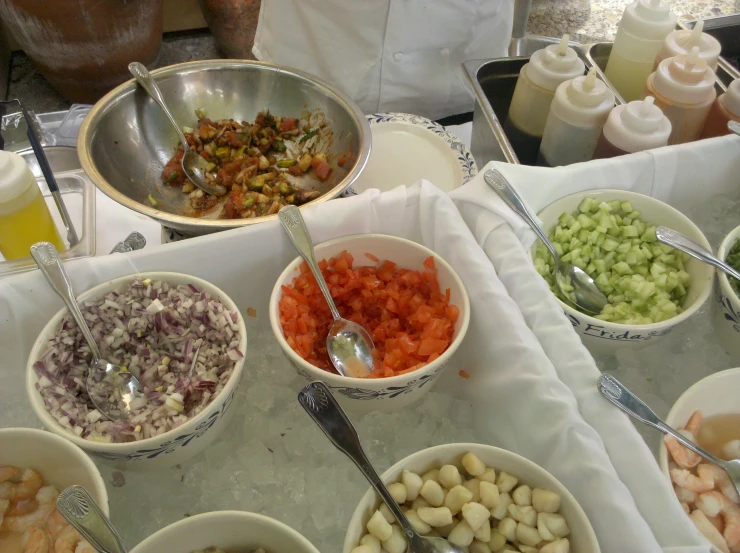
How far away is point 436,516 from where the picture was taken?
654mm

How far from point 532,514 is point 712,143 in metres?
0.80

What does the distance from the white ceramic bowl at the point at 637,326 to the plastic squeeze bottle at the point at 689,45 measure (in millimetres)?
406

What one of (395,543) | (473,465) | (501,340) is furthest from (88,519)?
(501,340)

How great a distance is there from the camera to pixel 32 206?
39.8 inches

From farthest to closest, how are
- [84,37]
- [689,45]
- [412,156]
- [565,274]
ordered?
[84,37] < [412,156] < [689,45] < [565,274]

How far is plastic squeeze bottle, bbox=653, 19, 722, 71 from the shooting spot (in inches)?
45.7

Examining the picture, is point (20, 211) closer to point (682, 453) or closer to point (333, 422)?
point (333, 422)

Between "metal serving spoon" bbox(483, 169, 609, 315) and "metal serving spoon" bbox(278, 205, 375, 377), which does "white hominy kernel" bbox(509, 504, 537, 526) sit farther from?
"metal serving spoon" bbox(483, 169, 609, 315)

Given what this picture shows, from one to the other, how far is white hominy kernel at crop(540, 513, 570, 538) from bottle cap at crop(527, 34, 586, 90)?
909mm

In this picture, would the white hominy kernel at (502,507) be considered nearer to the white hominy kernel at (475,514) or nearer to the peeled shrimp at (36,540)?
the white hominy kernel at (475,514)

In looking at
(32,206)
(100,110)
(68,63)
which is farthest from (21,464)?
(68,63)

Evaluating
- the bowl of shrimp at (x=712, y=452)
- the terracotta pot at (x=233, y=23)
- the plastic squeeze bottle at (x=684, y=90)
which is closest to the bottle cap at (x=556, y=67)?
A: the plastic squeeze bottle at (x=684, y=90)

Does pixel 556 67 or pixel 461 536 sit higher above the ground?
pixel 556 67

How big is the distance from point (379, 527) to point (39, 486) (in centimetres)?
44
